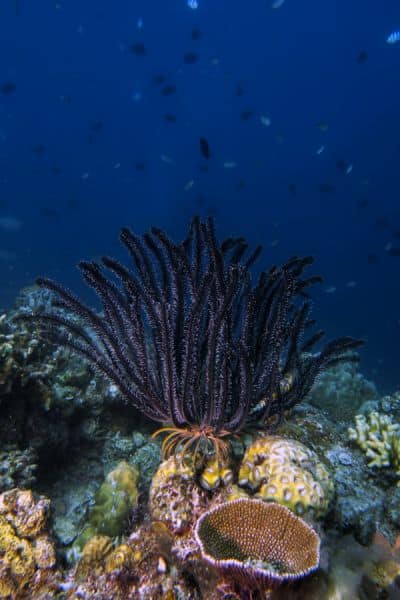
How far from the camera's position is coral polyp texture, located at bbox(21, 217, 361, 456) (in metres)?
3.53

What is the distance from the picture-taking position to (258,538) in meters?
2.64

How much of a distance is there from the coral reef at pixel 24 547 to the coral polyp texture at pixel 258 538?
3.99 ft

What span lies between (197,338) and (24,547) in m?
2.14

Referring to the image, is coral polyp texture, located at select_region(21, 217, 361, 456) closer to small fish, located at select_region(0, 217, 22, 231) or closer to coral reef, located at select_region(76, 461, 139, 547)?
coral reef, located at select_region(76, 461, 139, 547)

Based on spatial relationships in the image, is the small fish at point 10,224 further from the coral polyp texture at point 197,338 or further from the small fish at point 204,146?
the coral polyp texture at point 197,338

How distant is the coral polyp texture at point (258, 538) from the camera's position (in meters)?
2.39

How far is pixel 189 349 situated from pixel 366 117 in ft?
199

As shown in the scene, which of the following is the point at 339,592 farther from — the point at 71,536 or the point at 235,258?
the point at 235,258

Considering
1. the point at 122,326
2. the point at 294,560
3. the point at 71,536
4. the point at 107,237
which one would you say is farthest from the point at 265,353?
the point at 107,237

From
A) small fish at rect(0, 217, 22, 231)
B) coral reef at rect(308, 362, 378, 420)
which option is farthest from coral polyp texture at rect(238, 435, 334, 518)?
small fish at rect(0, 217, 22, 231)

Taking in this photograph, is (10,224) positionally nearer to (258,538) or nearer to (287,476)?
(287,476)

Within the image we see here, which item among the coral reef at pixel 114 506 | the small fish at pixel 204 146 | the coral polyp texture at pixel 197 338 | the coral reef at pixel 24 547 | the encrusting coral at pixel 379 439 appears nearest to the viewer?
the coral reef at pixel 24 547

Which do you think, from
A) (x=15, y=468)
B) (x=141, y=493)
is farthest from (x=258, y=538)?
(x=15, y=468)

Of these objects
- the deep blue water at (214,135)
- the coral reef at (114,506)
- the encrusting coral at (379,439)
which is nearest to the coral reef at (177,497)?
the coral reef at (114,506)
